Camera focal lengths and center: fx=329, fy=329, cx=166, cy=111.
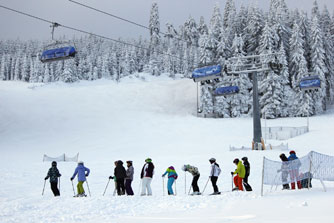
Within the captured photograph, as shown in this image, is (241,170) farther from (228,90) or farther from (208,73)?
(228,90)

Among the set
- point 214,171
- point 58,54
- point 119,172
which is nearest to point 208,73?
point 58,54

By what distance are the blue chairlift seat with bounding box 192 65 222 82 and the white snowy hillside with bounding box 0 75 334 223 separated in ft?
22.0

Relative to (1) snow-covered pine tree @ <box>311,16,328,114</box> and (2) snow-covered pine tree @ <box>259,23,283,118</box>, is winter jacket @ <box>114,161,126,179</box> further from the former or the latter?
(1) snow-covered pine tree @ <box>311,16,328,114</box>

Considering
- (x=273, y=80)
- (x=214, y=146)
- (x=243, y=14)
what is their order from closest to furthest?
(x=214, y=146) < (x=273, y=80) < (x=243, y=14)

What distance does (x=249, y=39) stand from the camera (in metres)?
65.9

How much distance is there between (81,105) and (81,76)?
58718mm

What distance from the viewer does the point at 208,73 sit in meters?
28.3

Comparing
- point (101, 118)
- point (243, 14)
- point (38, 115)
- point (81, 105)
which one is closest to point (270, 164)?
point (101, 118)

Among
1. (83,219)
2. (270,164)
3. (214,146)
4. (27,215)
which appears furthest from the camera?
(214,146)

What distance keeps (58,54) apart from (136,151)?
16.1 meters

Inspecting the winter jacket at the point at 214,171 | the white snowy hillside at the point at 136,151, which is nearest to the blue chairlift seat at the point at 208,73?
the white snowy hillside at the point at 136,151

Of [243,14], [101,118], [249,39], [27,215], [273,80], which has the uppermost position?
[243,14]

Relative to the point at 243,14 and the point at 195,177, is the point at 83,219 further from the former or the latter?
the point at 243,14

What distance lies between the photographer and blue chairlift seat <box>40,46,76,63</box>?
71.3 ft
